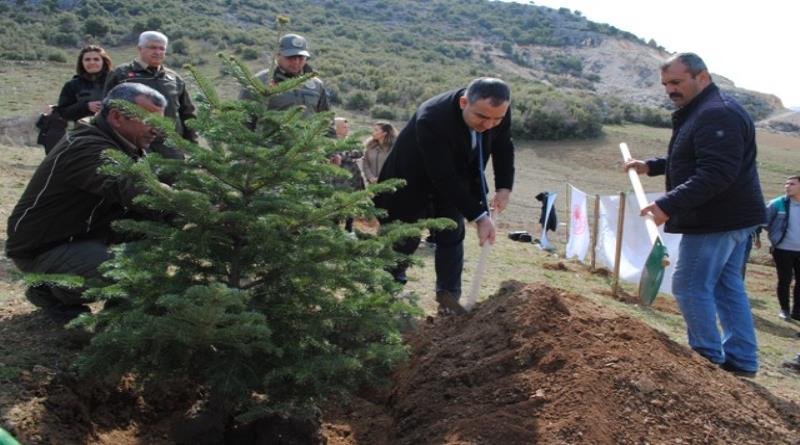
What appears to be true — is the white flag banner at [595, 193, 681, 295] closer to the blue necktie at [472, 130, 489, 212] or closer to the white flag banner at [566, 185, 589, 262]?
the white flag banner at [566, 185, 589, 262]

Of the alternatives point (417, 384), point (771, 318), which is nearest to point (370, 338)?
point (417, 384)

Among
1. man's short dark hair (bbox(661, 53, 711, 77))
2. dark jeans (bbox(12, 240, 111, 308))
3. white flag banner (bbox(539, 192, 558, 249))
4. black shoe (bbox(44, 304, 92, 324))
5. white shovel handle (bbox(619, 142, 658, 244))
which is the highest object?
man's short dark hair (bbox(661, 53, 711, 77))

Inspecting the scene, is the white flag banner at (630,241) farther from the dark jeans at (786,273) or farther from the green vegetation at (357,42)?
the green vegetation at (357,42)

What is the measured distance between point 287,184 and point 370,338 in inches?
32.0

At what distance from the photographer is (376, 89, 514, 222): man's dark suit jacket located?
14.6 ft

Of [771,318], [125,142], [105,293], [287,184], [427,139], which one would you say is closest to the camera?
[105,293]

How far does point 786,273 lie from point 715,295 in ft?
14.6

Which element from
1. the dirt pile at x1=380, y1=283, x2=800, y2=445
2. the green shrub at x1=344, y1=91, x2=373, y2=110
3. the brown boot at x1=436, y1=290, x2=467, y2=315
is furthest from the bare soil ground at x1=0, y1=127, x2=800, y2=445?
the green shrub at x1=344, y1=91, x2=373, y2=110

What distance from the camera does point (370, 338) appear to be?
3.45 meters

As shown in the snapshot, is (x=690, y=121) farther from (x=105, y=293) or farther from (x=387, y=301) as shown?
(x=105, y=293)

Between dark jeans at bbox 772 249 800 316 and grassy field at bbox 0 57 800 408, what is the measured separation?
0.24 metres

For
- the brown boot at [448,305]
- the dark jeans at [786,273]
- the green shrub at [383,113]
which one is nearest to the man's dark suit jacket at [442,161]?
the brown boot at [448,305]

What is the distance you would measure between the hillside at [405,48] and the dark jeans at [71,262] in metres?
1.64

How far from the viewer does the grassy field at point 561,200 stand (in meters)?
6.70
